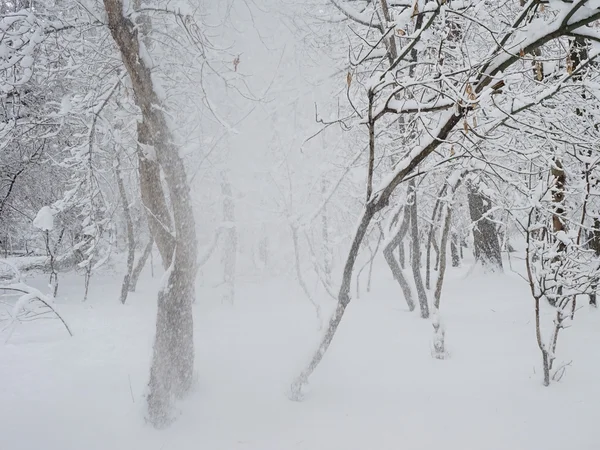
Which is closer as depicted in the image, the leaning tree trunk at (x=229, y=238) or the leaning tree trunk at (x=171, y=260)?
the leaning tree trunk at (x=171, y=260)

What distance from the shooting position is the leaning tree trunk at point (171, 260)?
13.5 ft

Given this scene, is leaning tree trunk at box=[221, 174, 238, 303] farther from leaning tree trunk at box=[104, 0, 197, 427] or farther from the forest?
leaning tree trunk at box=[104, 0, 197, 427]

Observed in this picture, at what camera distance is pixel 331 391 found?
4.61 metres

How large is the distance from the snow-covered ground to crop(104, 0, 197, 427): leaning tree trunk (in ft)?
0.94

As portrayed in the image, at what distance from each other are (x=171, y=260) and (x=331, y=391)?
8.34 ft

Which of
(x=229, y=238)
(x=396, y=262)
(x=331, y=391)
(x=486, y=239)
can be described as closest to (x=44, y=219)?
(x=331, y=391)

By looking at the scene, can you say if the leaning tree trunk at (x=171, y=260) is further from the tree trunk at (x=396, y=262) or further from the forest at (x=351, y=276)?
the tree trunk at (x=396, y=262)

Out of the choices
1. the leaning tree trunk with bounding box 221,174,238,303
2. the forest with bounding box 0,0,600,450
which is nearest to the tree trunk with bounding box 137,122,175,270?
the forest with bounding box 0,0,600,450

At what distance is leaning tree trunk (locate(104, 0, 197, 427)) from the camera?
4121 mm

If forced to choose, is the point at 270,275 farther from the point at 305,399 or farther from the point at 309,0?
the point at 305,399

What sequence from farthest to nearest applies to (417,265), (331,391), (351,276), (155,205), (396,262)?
(396,262) → (417,265) → (155,205) → (331,391) → (351,276)

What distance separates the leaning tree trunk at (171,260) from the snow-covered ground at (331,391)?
0.29 metres

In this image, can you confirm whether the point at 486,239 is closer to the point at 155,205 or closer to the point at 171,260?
the point at 171,260

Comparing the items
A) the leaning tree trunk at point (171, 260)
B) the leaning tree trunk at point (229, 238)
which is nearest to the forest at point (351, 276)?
the leaning tree trunk at point (171, 260)
